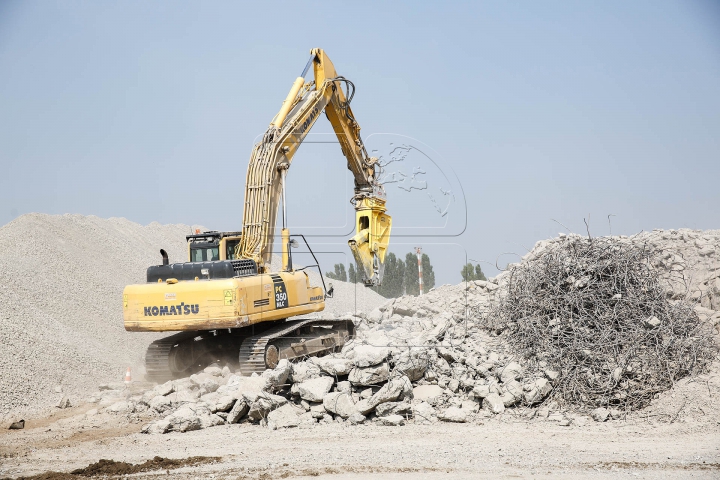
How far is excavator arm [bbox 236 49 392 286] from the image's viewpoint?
31.6 feet

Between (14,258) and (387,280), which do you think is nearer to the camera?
(14,258)

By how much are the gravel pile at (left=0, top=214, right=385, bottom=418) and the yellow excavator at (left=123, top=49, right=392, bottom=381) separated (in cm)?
117

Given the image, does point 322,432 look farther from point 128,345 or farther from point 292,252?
point 128,345

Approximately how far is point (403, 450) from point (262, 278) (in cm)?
427

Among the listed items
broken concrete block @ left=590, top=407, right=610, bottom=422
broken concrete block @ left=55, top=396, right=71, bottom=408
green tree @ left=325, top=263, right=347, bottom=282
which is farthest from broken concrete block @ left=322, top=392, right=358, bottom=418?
green tree @ left=325, top=263, right=347, bottom=282

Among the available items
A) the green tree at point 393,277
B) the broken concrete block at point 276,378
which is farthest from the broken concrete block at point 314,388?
the green tree at point 393,277

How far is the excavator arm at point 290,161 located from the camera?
964 centimetres

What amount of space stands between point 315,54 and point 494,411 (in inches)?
270

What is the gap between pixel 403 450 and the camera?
18.9 ft

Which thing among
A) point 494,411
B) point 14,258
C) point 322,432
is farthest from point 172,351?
point 14,258

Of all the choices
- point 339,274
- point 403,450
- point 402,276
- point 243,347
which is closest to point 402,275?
point 402,276

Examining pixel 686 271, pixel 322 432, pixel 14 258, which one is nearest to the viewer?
pixel 322 432

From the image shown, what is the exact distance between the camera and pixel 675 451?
18.4 ft

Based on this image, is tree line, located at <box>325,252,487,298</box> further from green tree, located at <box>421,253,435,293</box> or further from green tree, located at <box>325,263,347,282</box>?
green tree, located at <box>325,263,347,282</box>
